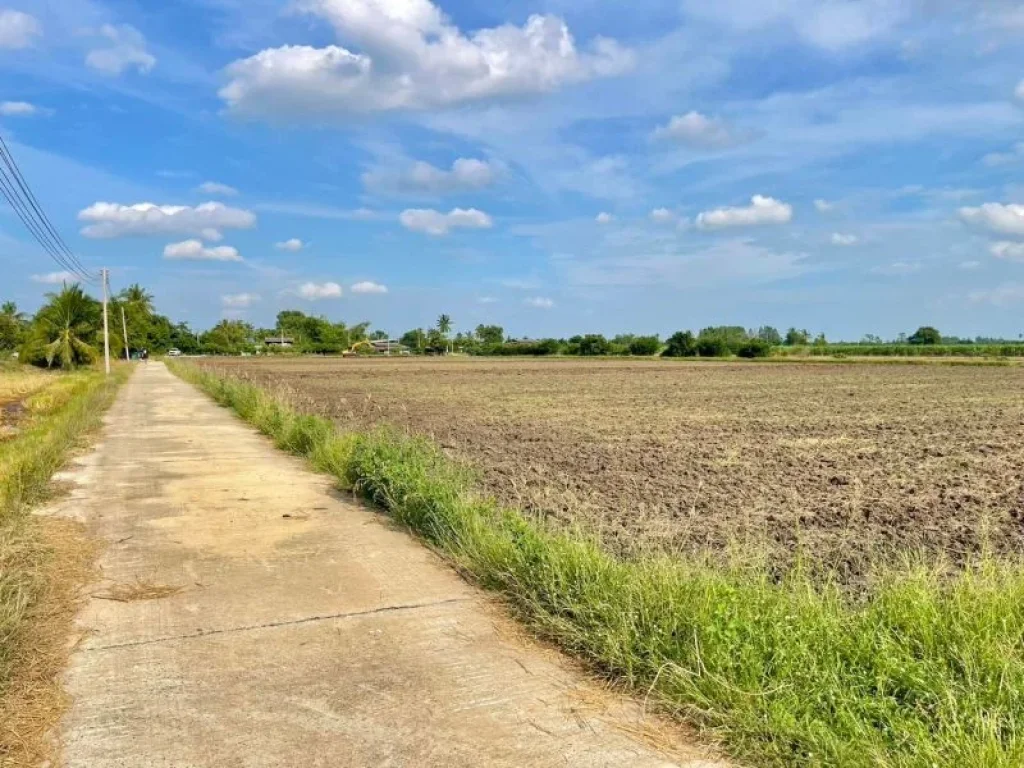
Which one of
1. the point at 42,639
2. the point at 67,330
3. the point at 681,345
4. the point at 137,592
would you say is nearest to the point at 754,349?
the point at 681,345

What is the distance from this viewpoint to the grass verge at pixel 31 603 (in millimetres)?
3189

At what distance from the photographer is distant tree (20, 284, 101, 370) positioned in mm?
56344

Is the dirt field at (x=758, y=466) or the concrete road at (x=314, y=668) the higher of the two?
the concrete road at (x=314, y=668)

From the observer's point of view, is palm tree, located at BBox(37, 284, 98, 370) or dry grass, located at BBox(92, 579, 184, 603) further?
palm tree, located at BBox(37, 284, 98, 370)

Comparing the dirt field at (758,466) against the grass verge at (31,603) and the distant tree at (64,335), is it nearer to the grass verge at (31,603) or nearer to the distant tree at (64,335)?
the grass verge at (31,603)

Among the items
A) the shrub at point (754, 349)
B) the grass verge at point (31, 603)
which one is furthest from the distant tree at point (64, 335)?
the shrub at point (754, 349)

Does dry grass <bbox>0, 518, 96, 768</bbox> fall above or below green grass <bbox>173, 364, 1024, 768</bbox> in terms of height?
below

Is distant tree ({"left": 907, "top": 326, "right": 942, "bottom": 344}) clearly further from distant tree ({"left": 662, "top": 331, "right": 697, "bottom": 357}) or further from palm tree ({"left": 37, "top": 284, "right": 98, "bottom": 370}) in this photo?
palm tree ({"left": 37, "top": 284, "right": 98, "bottom": 370})

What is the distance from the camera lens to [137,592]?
5.03 metres

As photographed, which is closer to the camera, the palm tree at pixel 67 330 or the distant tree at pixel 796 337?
the palm tree at pixel 67 330

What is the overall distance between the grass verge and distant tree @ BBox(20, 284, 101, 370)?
5478 centimetres

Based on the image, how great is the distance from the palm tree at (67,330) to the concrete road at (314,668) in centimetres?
5812

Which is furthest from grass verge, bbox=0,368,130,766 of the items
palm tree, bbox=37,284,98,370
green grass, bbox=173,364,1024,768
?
palm tree, bbox=37,284,98,370

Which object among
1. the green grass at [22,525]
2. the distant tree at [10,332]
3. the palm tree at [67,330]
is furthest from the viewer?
the distant tree at [10,332]
